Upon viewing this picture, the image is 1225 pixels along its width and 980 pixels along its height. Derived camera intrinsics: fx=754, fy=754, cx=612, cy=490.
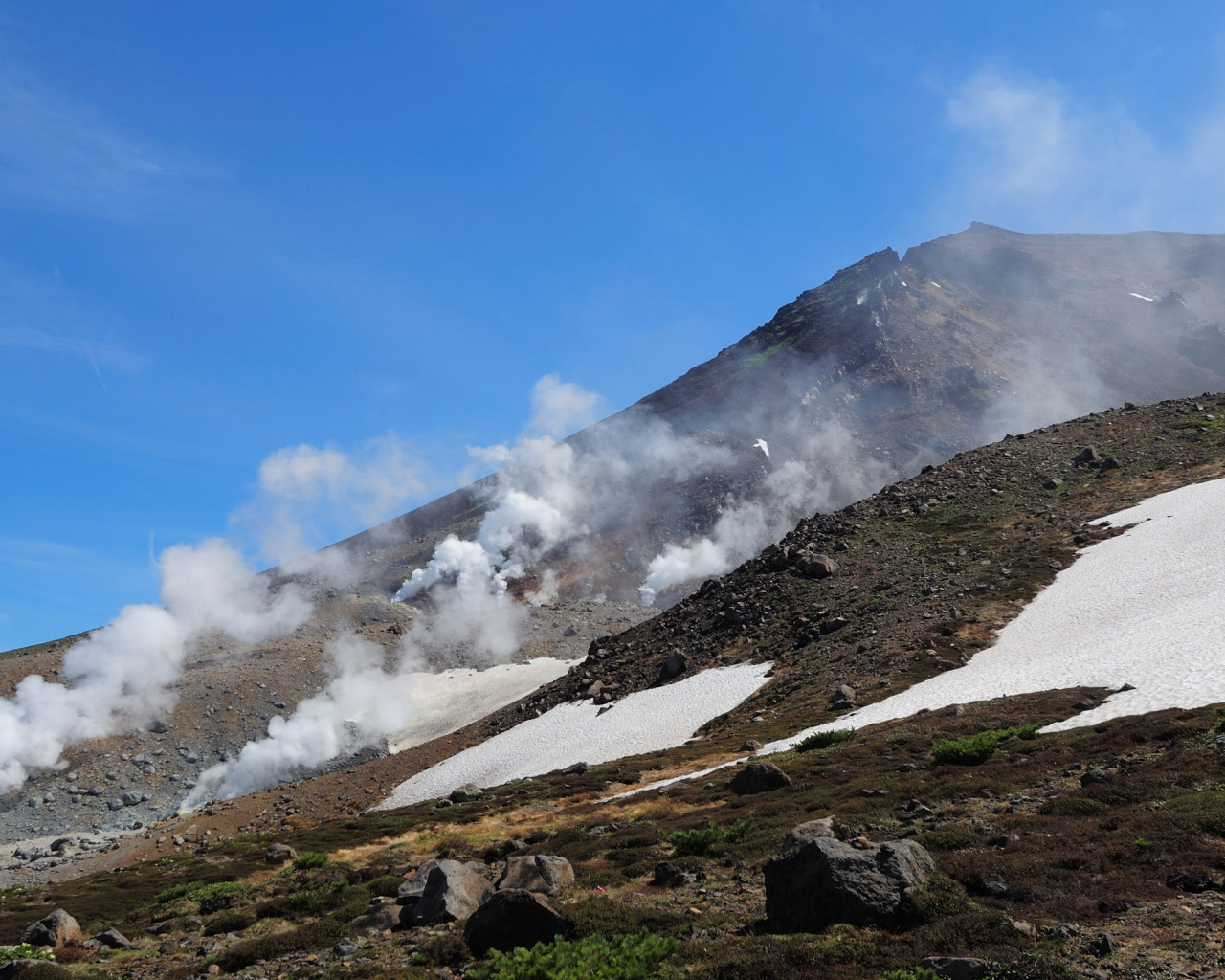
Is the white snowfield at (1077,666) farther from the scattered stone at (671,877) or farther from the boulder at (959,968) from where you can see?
the boulder at (959,968)

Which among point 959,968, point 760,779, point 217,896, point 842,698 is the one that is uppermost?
point 217,896

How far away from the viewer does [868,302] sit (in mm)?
199250

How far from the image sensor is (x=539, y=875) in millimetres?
17312

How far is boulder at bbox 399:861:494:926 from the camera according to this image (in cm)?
1627

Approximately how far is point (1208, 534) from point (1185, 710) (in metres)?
33.5

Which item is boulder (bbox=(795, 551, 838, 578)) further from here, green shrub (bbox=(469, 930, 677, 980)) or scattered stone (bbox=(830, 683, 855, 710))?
green shrub (bbox=(469, 930, 677, 980))

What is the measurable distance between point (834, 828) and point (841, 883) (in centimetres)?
593

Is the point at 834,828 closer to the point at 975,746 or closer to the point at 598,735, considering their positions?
the point at 975,746

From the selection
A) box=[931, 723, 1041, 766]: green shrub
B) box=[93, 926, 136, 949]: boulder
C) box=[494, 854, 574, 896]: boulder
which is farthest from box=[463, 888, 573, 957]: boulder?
box=[931, 723, 1041, 766]: green shrub

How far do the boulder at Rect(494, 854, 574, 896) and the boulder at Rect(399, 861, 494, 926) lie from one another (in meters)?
0.60

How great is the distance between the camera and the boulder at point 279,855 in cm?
3014

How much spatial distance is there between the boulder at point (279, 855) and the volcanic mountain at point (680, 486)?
42165 millimetres

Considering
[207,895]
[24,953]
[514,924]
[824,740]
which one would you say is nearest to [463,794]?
[824,740]

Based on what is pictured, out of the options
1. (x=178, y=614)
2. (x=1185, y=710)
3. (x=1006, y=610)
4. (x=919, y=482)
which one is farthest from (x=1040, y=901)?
(x=178, y=614)
